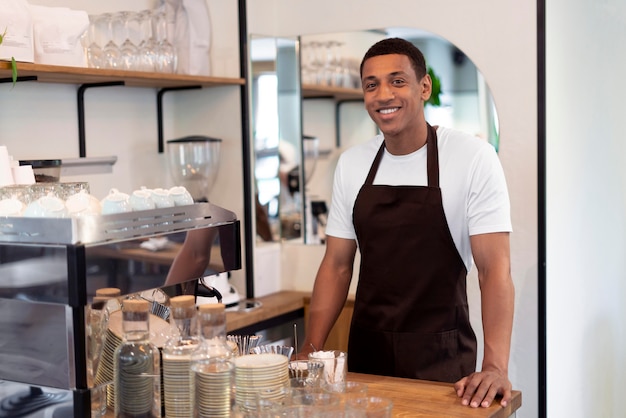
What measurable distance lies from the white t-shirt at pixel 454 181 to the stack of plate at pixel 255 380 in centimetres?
96

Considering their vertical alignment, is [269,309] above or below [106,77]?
below

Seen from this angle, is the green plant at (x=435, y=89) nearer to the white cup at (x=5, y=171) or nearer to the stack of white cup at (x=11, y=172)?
the stack of white cup at (x=11, y=172)

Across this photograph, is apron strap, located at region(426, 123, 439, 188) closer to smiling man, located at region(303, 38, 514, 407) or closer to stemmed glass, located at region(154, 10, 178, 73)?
smiling man, located at region(303, 38, 514, 407)

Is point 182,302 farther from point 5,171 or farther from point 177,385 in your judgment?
point 5,171

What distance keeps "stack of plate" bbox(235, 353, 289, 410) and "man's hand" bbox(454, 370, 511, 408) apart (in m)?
0.46

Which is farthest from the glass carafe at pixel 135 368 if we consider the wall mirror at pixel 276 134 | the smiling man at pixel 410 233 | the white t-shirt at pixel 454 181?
the wall mirror at pixel 276 134

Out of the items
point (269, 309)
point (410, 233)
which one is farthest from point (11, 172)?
point (269, 309)

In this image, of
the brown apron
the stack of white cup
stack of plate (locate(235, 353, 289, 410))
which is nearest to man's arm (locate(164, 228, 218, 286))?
stack of plate (locate(235, 353, 289, 410))

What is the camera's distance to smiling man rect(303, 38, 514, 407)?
2521 mm

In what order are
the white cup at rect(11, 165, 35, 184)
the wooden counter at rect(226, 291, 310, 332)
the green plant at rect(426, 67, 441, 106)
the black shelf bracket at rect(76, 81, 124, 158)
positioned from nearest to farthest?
the white cup at rect(11, 165, 35, 184) < the black shelf bracket at rect(76, 81, 124, 158) < the wooden counter at rect(226, 291, 310, 332) < the green plant at rect(426, 67, 441, 106)

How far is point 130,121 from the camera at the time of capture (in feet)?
11.4

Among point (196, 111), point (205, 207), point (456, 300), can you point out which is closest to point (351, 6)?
point (196, 111)

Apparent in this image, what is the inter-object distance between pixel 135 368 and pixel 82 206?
330mm

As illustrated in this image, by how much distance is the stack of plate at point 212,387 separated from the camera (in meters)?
1.61
